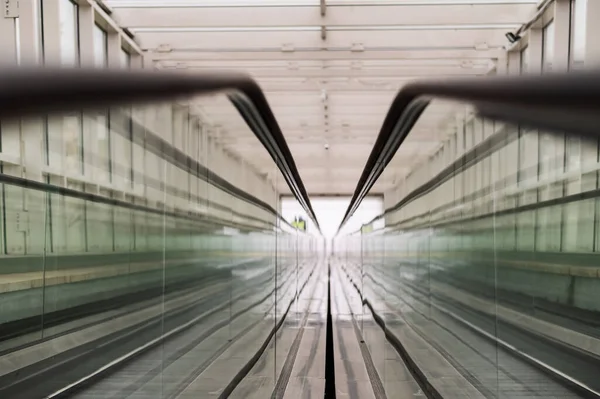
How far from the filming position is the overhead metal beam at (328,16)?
11703 millimetres

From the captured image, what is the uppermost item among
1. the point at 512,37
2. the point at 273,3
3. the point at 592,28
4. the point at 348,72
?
the point at 273,3

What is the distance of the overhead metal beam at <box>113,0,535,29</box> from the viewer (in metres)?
11.7

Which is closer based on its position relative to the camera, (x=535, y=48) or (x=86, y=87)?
(x=86, y=87)

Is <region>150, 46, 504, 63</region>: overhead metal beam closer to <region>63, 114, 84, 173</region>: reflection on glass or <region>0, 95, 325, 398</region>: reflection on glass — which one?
<region>0, 95, 325, 398</region>: reflection on glass

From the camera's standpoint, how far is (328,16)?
11859mm

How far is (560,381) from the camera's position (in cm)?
322

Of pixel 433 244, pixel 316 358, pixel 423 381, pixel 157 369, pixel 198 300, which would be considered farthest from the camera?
pixel 316 358

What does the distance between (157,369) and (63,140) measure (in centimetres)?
132

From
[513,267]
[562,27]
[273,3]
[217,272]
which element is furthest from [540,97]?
[273,3]

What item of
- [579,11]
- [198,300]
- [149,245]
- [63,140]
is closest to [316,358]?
[198,300]

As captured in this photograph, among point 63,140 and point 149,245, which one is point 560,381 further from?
point 63,140

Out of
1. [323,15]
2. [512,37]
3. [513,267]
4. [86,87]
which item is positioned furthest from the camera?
[512,37]

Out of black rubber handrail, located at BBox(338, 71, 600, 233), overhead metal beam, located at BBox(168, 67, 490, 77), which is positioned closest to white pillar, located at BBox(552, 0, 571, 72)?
overhead metal beam, located at BBox(168, 67, 490, 77)

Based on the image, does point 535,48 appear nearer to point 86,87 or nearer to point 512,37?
point 512,37
